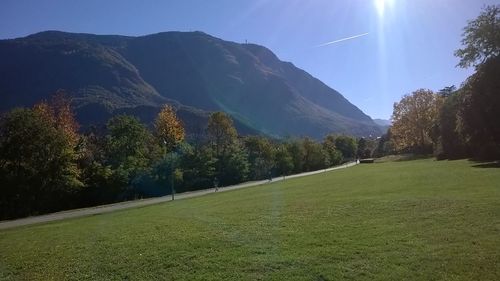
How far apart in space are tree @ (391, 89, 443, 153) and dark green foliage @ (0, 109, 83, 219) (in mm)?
73652

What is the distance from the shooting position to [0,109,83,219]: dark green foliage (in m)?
47.8

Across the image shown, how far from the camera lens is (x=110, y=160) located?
67.5 meters

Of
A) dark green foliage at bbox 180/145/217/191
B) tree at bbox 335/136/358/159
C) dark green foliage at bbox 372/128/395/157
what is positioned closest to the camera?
dark green foliage at bbox 180/145/217/191

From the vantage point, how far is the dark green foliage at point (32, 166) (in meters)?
47.8

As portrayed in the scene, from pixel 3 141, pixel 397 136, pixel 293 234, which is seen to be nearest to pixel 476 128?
pixel 293 234

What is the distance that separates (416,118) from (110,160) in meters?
66.6

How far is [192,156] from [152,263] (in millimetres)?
59762

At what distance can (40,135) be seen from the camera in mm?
50000

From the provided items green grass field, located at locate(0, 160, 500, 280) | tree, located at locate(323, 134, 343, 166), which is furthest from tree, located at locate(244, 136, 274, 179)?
green grass field, located at locate(0, 160, 500, 280)

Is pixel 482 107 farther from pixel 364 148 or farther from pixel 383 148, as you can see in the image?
pixel 364 148

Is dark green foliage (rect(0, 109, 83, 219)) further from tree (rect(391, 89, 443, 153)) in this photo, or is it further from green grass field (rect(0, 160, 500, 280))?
tree (rect(391, 89, 443, 153))

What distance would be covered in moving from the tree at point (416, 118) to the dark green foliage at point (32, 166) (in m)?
73.7

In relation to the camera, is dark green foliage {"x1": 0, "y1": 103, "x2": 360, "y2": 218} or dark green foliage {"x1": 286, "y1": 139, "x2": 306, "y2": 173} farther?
dark green foliage {"x1": 286, "y1": 139, "x2": 306, "y2": 173}

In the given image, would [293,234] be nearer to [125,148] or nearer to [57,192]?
[57,192]
